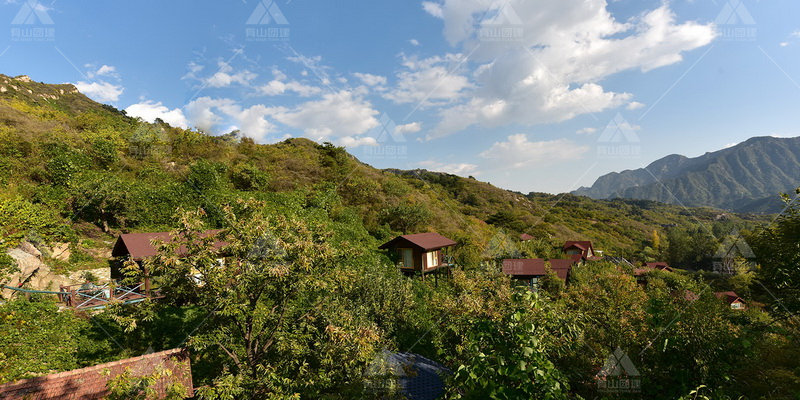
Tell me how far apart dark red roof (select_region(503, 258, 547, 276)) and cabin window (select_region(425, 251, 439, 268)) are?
25.9 ft

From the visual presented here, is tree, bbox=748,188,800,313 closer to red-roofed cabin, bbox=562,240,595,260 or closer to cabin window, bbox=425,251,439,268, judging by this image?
cabin window, bbox=425,251,439,268

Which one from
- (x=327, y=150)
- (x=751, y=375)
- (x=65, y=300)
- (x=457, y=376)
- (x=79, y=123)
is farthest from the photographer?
(x=327, y=150)

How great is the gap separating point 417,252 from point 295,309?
1217cm

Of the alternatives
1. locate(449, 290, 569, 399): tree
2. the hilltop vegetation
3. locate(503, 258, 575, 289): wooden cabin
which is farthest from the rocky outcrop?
locate(503, 258, 575, 289): wooden cabin

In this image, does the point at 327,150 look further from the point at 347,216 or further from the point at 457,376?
the point at 457,376

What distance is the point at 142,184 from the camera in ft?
70.2

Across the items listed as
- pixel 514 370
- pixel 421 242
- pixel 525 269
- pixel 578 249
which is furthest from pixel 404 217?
pixel 578 249

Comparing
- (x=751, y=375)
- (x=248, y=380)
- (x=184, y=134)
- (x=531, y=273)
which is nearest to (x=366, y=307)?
(x=248, y=380)

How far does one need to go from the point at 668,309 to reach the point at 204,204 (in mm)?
25965

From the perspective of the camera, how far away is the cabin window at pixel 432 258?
26098 mm

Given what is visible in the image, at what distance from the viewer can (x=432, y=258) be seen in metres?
26.5

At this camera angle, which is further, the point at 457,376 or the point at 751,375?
the point at 751,375

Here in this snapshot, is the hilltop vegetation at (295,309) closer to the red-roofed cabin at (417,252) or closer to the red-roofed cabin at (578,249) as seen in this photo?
the red-roofed cabin at (417,252)

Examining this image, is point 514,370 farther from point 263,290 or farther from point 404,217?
point 404,217
